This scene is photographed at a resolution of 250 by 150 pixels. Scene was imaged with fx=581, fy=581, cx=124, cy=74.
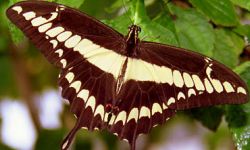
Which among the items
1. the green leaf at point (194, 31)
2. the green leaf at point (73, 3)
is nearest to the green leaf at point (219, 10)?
the green leaf at point (194, 31)

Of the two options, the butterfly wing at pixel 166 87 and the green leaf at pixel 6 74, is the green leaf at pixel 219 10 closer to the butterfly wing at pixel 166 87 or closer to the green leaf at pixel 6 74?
the butterfly wing at pixel 166 87

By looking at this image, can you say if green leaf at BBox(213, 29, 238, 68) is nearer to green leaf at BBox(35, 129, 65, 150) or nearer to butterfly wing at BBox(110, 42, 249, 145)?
butterfly wing at BBox(110, 42, 249, 145)

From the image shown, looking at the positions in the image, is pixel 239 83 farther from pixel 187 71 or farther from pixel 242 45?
pixel 242 45

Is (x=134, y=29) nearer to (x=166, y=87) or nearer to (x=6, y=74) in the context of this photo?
(x=166, y=87)

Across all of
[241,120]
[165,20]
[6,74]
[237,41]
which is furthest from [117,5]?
[6,74]

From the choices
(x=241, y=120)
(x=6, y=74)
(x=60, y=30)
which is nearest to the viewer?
(x=60, y=30)

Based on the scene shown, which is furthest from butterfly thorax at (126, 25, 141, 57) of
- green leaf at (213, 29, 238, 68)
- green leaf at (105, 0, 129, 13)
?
green leaf at (213, 29, 238, 68)

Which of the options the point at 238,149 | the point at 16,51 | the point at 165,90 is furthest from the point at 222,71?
the point at 16,51
